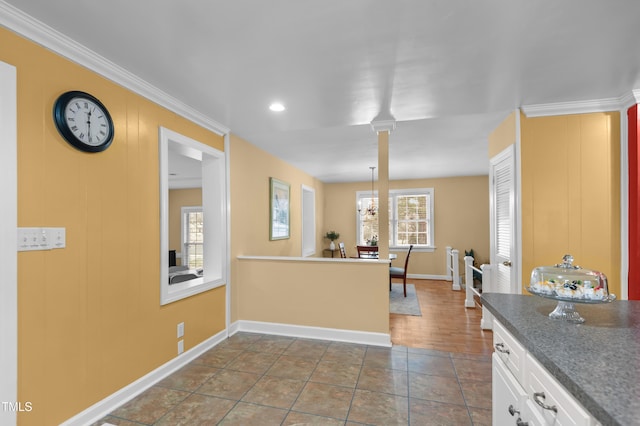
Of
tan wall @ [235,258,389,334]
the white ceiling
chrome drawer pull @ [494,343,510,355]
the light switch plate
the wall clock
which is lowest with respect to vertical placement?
tan wall @ [235,258,389,334]

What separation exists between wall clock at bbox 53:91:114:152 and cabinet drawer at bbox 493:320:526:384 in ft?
8.20

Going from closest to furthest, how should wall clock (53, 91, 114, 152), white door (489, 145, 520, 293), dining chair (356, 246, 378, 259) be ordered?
wall clock (53, 91, 114, 152), white door (489, 145, 520, 293), dining chair (356, 246, 378, 259)

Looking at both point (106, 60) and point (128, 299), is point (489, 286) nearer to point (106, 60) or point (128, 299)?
point (128, 299)

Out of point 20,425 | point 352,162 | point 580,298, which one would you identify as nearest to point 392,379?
point 580,298

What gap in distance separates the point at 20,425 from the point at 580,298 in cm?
268

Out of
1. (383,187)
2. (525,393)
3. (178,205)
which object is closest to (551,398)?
(525,393)

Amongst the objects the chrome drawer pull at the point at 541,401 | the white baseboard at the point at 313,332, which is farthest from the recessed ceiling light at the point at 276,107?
A: the chrome drawer pull at the point at 541,401

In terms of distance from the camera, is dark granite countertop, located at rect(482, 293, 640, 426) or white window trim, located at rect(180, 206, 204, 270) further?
white window trim, located at rect(180, 206, 204, 270)

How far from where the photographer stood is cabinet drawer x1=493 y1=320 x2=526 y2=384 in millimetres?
1145

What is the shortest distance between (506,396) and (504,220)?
239 cm

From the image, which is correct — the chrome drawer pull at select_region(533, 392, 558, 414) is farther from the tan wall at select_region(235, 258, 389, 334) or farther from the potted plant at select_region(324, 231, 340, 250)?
the potted plant at select_region(324, 231, 340, 250)

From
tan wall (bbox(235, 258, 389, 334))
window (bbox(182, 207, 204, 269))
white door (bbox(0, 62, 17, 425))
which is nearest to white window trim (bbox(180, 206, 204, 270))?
window (bbox(182, 207, 204, 269))

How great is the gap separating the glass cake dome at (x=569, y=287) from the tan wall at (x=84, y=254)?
244cm

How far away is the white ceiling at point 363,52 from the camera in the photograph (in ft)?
4.89
